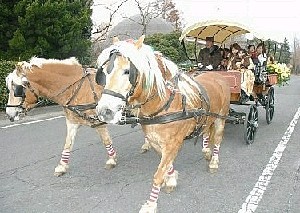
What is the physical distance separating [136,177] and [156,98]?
6.12ft

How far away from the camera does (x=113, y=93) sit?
3.52 meters

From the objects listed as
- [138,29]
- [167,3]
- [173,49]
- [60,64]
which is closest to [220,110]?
[60,64]

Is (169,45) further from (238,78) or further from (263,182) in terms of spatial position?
(263,182)

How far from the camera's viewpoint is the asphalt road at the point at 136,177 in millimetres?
4574

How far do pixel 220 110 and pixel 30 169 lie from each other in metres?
3.06

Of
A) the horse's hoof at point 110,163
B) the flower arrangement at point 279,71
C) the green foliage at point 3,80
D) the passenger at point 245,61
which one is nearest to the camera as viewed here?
the horse's hoof at point 110,163

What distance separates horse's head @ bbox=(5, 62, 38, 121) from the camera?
205 inches

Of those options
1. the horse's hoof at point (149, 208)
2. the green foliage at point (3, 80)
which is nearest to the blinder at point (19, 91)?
the horse's hoof at point (149, 208)

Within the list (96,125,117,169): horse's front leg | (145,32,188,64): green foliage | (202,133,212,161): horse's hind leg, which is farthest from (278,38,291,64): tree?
(145,32,188,64): green foliage

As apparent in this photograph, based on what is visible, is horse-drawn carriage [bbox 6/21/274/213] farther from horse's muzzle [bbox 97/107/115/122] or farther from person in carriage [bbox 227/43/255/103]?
person in carriage [bbox 227/43/255/103]

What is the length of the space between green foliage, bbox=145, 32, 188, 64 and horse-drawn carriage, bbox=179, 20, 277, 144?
1519 cm

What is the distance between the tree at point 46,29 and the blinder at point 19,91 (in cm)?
841

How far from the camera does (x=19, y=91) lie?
5.24 m

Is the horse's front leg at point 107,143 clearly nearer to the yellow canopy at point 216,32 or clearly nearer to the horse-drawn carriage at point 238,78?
the horse-drawn carriage at point 238,78
